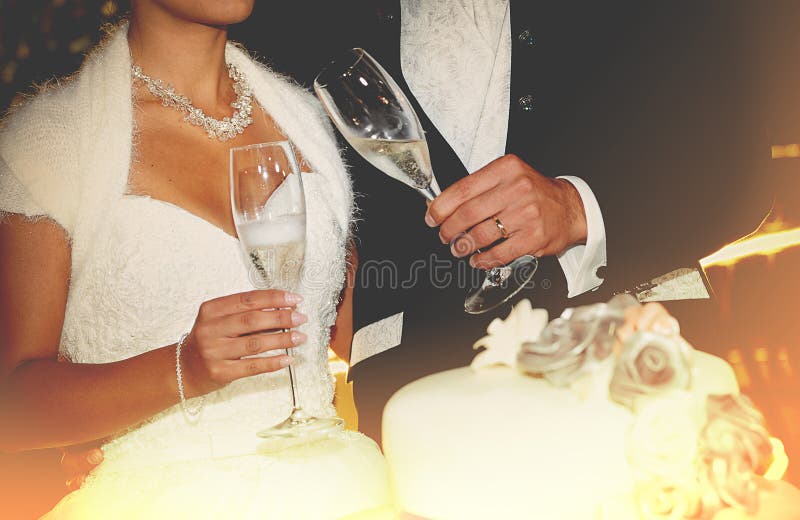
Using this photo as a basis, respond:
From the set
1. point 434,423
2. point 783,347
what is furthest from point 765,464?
point 783,347

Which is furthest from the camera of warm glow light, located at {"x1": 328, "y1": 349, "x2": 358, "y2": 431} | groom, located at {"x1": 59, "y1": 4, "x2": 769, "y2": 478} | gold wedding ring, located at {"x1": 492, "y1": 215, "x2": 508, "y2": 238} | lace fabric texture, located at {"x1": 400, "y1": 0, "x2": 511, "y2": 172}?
warm glow light, located at {"x1": 328, "y1": 349, "x2": 358, "y2": 431}

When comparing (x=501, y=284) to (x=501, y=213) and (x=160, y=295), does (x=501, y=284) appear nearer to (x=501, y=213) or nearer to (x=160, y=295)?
(x=501, y=213)

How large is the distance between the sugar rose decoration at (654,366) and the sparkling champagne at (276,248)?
19.2 inches

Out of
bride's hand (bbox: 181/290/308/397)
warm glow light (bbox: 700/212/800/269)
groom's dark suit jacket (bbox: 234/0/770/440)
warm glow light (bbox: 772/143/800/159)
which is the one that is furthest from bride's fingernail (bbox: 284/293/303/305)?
warm glow light (bbox: 772/143/800/159)

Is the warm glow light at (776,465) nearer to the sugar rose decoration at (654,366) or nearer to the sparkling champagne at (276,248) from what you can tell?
the sugar rose decoration at (654,366)

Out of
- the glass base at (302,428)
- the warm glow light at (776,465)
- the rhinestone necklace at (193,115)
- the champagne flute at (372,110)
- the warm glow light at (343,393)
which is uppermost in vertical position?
the rhinestone necklace at (193,115)

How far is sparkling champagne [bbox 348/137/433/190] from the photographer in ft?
3.62

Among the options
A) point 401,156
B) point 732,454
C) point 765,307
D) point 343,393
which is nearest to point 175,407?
point 343,393

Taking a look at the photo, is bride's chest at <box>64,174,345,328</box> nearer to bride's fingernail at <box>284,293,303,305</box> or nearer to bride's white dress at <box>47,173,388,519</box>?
bride's white dress at <box>47,173,388,519</box>

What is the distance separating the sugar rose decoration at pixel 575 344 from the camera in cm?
74

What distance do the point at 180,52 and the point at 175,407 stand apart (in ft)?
2.68

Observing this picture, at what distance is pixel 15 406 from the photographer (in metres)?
1.34

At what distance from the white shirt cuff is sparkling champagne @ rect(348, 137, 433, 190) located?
47 centimetres

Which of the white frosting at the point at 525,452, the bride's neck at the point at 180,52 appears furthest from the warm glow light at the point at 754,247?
the bride's neck at the point at 180,52
